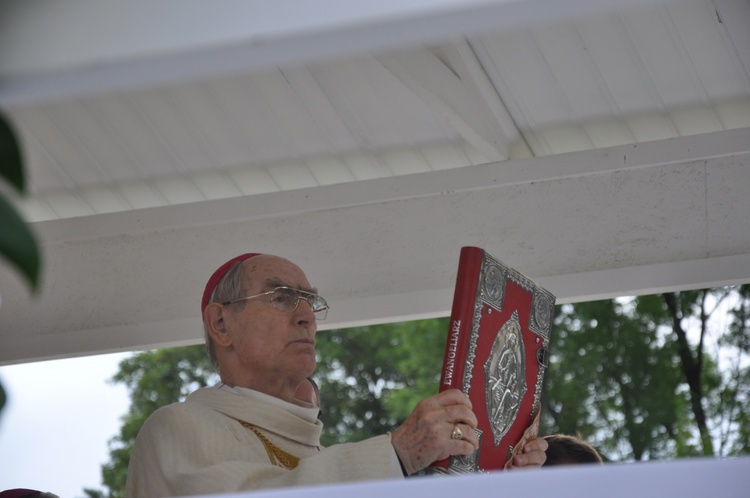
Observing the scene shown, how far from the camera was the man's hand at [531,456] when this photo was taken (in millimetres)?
2859

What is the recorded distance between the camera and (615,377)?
14.3 m

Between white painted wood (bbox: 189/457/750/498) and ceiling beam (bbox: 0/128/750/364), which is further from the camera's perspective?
ceiling beam (bbox: 0/128/750/364)

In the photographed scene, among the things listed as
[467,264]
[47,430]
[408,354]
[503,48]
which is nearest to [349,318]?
[503,48]

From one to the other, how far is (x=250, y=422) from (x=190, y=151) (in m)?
2.10

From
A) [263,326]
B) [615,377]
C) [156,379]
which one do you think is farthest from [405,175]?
[156,379]

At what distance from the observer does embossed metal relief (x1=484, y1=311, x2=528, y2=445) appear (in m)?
2.77

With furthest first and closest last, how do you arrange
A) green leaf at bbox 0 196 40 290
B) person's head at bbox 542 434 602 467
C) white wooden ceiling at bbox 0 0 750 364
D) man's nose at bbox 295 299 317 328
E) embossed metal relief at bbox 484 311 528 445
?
white wooden ceiling at bbox 0 0 750 364
person's head at bbox 542 434 602 467
man's nose at bbox 295 299 317 328
embossed metal relief at bbox 484 311 528 445
green leaf at bbox 0 196 40 290

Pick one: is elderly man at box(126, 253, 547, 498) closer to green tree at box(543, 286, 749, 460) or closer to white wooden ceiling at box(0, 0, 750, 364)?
white wooden ceiling at box(0, 0, 750, 364)

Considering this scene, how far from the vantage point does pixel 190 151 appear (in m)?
5.02

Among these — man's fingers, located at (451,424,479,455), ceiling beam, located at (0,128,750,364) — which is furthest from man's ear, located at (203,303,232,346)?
ceiling beam, located at (0,128,750,364)

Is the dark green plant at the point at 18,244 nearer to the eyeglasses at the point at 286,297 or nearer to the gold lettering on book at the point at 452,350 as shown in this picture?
the gold lettering on book at the point at 452,350

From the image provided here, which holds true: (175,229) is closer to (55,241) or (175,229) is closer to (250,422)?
(55,241)

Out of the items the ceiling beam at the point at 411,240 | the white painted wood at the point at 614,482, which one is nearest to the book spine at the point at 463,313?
the white painted wood at the point at 614,482

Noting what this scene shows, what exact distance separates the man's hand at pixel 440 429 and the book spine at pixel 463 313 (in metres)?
0.06
